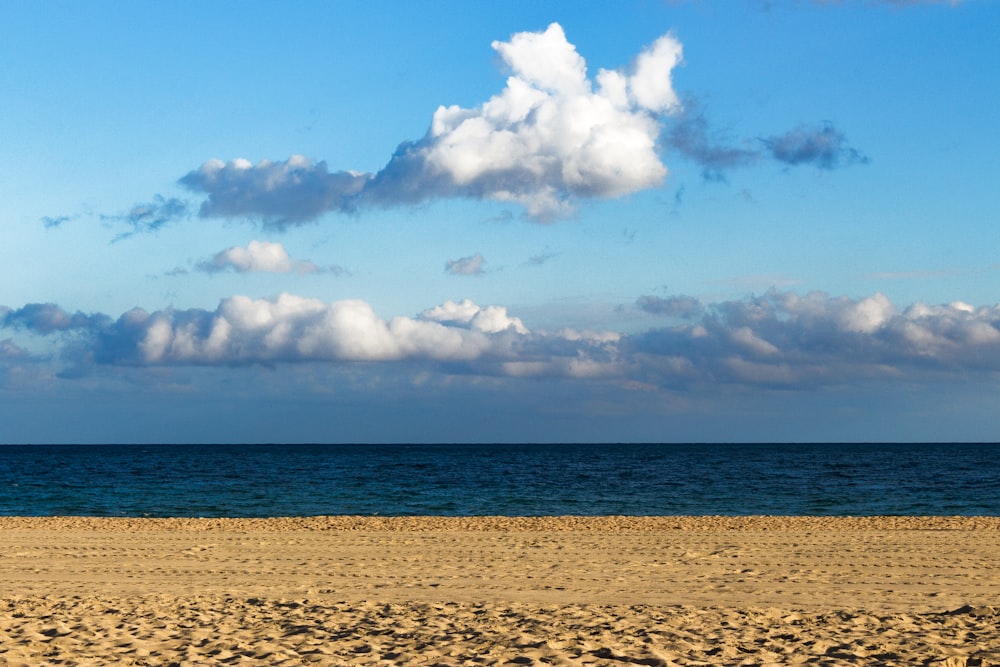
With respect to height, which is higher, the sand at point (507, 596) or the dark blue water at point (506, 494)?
the sand at point (507, 596)

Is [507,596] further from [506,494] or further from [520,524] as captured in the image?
[506,494]

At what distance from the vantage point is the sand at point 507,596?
10125mm

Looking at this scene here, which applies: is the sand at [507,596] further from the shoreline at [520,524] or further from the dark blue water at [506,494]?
the dark blue water at [506,494]

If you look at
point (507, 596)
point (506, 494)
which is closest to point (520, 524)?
point (507, 596)

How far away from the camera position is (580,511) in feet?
118

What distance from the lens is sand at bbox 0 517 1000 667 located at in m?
10.1

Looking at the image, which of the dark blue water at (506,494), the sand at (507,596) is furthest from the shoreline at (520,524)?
the dark blue water at (506,494)

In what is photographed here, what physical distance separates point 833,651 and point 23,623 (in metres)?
10.0

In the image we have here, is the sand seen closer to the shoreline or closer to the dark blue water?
the shoreline

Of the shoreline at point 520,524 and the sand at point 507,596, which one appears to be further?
the shoreline at point 520,524

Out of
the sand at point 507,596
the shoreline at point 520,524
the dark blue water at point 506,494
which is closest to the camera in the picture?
the sand at point 507,596

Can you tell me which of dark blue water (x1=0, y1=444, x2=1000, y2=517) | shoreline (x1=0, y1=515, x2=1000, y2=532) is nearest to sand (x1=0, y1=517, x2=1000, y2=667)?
shoreline (x1=0, y1=515, x2=1000, y2=532)

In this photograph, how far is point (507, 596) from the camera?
547 inches

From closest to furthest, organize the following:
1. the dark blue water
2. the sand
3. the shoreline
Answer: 1. the sand
2. the shoreline
3. the dark blue water
